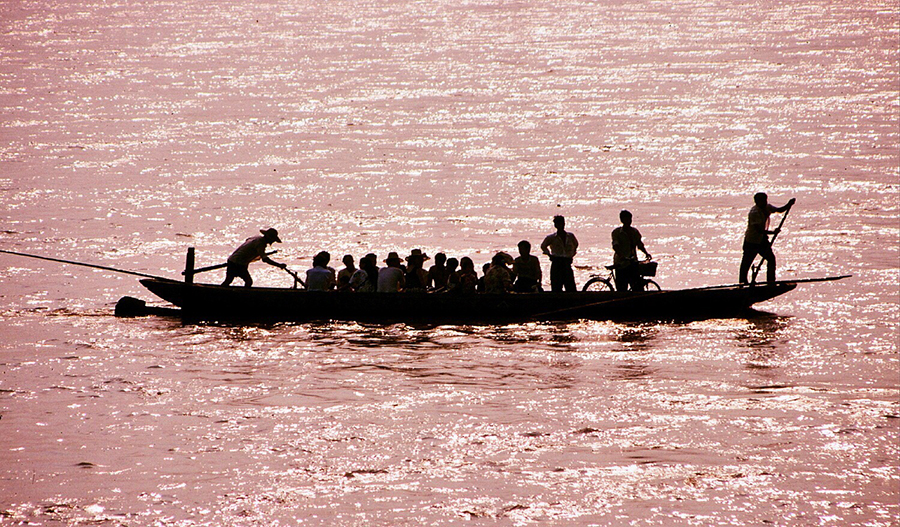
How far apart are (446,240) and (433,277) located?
7.02 meters

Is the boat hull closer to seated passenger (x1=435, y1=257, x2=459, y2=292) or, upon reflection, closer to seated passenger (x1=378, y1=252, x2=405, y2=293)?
seated passenger (x1=378, y1=252, x2=405, y2=293)

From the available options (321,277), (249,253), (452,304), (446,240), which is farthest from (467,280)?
(446,240)

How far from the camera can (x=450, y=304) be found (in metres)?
16.2

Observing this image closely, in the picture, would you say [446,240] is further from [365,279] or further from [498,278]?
[498,278]

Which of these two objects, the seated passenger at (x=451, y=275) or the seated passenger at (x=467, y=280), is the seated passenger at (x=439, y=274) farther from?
the seated passenger at (x=467, y=280)

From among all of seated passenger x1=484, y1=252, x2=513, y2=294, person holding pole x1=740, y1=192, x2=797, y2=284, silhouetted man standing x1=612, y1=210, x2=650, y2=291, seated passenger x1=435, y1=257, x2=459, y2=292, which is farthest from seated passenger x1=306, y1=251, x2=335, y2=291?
person holding pole x1=740, y1=192, x2=797, y2=284

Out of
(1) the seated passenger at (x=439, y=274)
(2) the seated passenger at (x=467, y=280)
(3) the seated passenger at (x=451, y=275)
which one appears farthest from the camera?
(1) the seated passenger at (x=439, y=274)

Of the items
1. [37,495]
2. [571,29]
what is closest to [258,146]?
[571,29]

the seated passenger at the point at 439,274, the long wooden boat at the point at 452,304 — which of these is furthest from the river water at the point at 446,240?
the seated passenger at the point at 439,274

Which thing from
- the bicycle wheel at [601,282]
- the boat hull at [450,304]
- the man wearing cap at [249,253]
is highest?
the man wearing cap at [249,253]

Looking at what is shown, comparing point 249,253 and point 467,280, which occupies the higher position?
point 249,253

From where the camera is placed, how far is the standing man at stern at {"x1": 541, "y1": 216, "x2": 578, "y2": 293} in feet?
53.3

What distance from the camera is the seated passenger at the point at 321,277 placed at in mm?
16281

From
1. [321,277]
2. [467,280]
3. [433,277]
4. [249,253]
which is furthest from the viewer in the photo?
[249,253]
